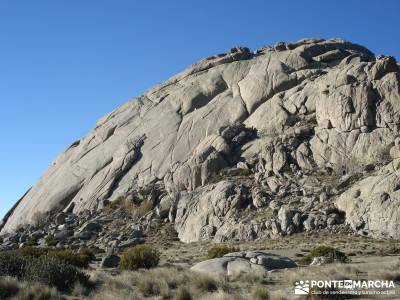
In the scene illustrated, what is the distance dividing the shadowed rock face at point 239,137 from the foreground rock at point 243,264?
1960 centimetres

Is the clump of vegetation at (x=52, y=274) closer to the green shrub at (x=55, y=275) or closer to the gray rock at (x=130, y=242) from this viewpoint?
the green shrub at (x=55, y=275)

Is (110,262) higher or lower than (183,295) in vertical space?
higher

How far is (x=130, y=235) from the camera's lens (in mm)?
57781

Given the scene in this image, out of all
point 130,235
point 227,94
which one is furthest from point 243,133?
point 130,235

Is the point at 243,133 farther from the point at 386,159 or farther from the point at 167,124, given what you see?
the point at 386,159

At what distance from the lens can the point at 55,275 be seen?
20.6 meters

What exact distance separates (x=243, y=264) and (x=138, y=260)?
8.80m

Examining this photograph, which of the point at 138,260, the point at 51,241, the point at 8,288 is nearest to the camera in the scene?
the point at 8,288

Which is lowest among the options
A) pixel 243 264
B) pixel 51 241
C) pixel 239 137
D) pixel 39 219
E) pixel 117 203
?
pixel 243 264

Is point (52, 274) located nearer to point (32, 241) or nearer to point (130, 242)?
point (130, 242)

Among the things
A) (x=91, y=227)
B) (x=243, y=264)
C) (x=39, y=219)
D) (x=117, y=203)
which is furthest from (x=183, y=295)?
(x=39, y=219)

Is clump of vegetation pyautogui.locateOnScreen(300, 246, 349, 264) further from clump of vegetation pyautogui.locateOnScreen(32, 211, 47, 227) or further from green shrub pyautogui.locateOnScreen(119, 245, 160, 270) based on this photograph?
clump of vegetation pyautogui.locateOnScreen(32, 211, 47, 227)

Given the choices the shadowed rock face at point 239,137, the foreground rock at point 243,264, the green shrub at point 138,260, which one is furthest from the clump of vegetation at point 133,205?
the foreground rock at point 243,264

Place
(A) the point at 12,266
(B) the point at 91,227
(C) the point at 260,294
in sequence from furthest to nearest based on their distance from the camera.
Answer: (B) the point at 91,227
(A) the point at 12,266
(C) the point at 260,294
